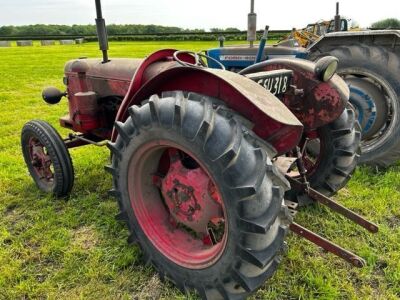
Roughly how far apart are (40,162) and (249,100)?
2315mm

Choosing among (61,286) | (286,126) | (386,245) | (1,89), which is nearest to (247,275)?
(286,126)

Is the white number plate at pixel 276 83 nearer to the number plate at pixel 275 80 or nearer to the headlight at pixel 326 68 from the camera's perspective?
the number plate at pixel 275 80

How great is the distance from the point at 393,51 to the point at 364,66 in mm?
289

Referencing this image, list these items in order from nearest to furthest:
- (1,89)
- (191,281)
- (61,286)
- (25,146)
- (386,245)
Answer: (191,281)
(61,286)
(386,245)
(25,146)
(1,89)

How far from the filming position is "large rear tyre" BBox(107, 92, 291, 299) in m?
1.60

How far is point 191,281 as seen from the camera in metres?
1.93

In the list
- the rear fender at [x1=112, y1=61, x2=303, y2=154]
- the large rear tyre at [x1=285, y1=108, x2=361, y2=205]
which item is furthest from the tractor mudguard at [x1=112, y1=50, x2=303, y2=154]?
the large rear tyre at [x1=285, y1=108, x2=361, y2=205]

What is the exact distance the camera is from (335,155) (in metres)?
2.65

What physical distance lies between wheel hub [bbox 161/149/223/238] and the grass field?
1.30ft

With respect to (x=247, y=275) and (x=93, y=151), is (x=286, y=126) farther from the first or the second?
(x=93, y=151)

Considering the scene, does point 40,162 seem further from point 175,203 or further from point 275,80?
point 275,80

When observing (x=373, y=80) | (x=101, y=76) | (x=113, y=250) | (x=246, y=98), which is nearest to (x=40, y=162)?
(x=101, y=76)

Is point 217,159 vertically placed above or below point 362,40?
below

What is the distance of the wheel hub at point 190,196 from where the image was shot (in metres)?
1.97
